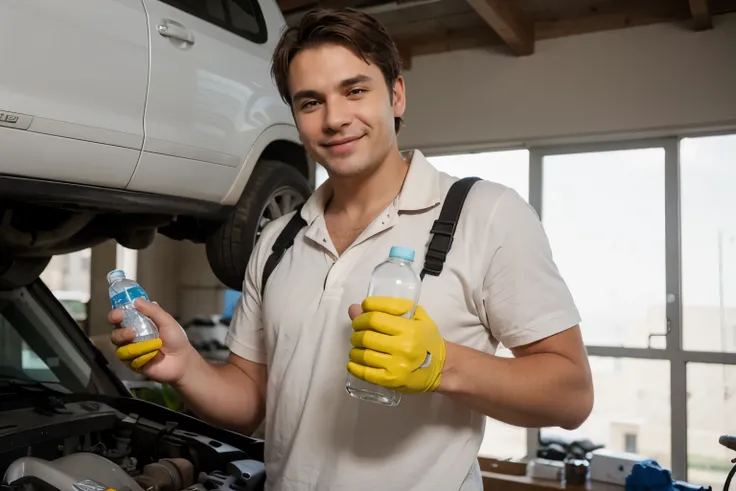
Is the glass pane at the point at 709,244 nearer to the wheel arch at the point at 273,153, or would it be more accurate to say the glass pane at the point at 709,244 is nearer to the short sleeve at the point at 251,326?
the wheel arch at the point at 273,153

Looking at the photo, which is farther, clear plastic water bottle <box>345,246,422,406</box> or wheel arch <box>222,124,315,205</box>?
wheel arch <box>222,124,315,205</box>

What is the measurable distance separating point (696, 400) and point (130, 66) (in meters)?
3.96

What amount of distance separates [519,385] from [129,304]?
2.51 ft

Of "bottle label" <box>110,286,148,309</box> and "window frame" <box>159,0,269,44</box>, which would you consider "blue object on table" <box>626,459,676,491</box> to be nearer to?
"window frame" <box>159,0,269,44</box>

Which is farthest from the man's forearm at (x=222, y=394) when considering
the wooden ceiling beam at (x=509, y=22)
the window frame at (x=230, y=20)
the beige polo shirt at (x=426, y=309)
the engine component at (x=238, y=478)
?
the wooden ceiling beam at (x=509, y=22)

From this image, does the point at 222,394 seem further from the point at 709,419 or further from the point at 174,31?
the point at 709,419

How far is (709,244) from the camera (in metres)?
4.37

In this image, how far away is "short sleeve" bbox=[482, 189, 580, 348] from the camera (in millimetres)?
1256

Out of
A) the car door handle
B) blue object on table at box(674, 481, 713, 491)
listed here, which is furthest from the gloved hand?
blue object on table at box(674, 481, 713, 491)

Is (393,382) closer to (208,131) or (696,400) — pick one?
(208,131)

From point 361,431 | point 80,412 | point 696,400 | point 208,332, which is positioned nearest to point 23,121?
point 80,412

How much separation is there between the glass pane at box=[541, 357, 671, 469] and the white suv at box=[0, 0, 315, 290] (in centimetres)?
279

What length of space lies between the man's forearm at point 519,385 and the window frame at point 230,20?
1.61m

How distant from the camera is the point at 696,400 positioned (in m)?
4.32
